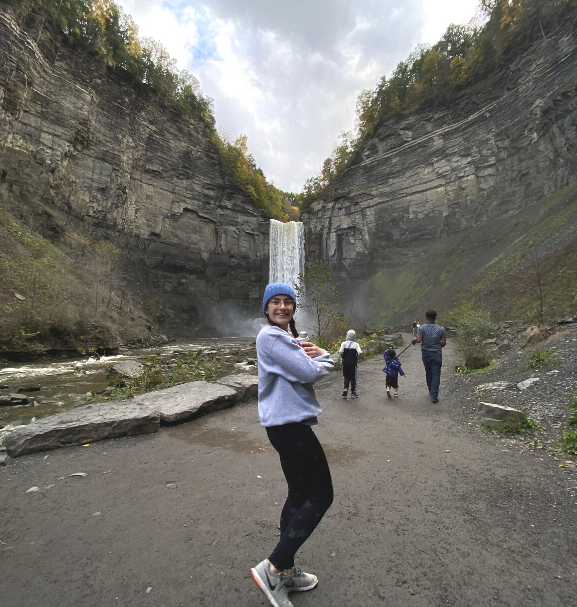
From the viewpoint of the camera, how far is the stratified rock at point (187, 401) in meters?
5.80

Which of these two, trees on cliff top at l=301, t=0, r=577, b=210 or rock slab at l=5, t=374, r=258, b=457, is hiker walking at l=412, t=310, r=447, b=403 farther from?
trees on cliff top at l=301, t=0, r=577, b=210

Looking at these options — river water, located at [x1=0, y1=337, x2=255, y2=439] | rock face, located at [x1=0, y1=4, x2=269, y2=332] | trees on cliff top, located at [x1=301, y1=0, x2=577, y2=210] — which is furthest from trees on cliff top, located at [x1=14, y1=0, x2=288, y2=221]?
river water, located at [x1=0, y1=337, x2=255, y2=439]

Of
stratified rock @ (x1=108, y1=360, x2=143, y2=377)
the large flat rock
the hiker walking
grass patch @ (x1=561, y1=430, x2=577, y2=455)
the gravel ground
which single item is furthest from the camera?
stratified rock @ (x1=108, y1=360, x2=143, y2=377)

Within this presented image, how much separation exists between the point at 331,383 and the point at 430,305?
21.8 meters

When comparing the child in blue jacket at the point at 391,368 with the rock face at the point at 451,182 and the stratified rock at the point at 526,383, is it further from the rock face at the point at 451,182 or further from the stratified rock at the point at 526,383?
the rock face at the point at 451,182

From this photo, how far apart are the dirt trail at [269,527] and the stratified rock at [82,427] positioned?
232mm

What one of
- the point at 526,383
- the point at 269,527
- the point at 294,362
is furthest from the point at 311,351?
the point at 526,383

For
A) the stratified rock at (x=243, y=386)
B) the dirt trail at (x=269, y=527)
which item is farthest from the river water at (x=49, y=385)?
the dirt trail at (x=269, y=527)

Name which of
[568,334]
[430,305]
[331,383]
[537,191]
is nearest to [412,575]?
[331,383]

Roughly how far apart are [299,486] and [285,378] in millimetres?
690

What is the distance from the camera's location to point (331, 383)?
31.6 feet

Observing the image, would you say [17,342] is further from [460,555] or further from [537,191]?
[537,191]

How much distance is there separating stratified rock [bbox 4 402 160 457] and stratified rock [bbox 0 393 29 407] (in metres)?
3.83

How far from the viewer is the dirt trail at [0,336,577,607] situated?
2045mm
